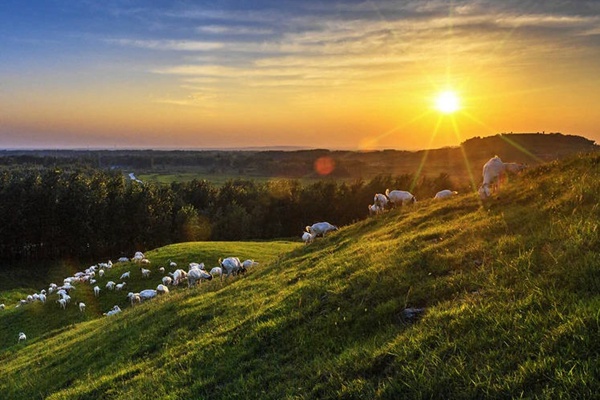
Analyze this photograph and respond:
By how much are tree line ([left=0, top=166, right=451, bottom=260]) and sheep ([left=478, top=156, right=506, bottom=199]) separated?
48973 mm

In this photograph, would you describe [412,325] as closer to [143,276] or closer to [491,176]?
[491,176]

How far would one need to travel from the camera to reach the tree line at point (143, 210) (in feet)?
239

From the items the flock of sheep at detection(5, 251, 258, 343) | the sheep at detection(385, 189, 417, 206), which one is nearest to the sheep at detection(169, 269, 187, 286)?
the flock of sheep at detection(5, 251, 258, 343)

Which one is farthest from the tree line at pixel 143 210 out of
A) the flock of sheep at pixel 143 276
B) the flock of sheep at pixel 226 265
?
the flock of sheep at pixel 226 265

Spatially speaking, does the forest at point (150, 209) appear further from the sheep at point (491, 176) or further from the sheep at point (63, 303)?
the sheep at point (491, 176)

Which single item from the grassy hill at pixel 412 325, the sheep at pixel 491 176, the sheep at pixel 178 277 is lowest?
the sheep at pixel 178 277

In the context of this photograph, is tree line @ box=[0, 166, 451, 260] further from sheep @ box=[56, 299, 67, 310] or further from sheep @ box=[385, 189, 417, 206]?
sheep @ box=[56, 299, 67, 310]

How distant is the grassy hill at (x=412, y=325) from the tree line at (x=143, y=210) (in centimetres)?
5286

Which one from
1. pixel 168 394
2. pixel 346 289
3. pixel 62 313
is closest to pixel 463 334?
pixel 346 289

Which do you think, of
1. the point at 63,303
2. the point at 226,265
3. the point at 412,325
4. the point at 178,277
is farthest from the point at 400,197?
the point at 63,303

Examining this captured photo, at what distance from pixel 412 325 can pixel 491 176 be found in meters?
11.5

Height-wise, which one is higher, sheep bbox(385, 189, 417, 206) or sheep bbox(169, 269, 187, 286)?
sheep bbox(385, 189, 417, 206)

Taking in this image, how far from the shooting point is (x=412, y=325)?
298 inches

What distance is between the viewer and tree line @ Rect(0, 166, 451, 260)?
7275cm
